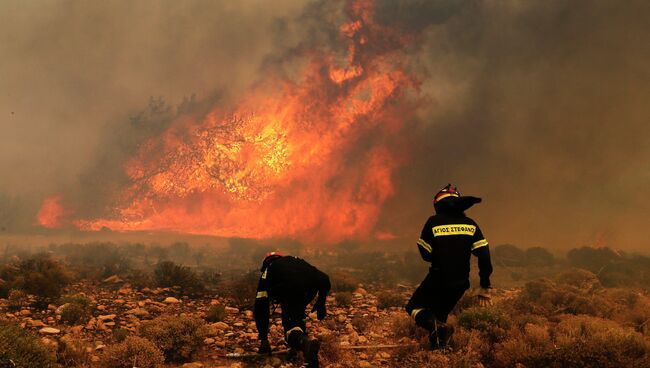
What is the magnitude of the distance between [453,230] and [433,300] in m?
1.32

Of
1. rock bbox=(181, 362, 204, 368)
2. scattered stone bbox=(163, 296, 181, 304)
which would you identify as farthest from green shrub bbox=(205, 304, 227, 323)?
rock bbox=(181, 362, 204, 368)

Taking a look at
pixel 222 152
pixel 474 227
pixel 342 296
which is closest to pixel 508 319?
pixel 474 227

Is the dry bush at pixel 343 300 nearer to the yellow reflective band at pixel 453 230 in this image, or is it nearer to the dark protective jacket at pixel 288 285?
the dark protective jacket at pixel 288 285

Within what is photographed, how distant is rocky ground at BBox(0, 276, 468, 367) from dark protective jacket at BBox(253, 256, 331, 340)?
1.17 meters

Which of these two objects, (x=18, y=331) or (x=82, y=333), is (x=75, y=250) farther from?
(x=18, y=331)

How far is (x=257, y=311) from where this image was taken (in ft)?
20.2

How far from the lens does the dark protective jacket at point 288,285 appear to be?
562 cm

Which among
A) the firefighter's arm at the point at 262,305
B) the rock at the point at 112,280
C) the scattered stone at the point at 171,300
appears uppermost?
the firefighter's arm at the point at 262,305

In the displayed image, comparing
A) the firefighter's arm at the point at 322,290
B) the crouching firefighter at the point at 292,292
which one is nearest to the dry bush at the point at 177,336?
the crouching firefighter at the point at 292,292

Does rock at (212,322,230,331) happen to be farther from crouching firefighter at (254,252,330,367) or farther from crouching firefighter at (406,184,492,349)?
crouching firefighter at (406,184,492,349)

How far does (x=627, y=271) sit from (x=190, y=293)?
983 inches

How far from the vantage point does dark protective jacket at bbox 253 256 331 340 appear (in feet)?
18.4

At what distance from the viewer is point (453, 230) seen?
5641 millimetres

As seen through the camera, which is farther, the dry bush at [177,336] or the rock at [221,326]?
the rock at [221,326]
